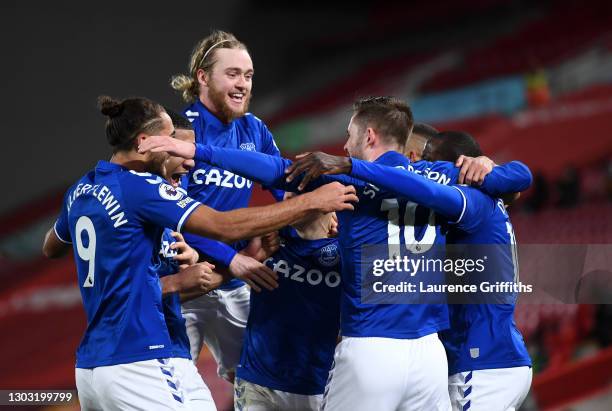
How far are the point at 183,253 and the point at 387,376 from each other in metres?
1.07

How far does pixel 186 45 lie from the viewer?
18109mm

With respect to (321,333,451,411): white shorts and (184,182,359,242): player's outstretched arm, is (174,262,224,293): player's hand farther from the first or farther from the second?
(321,333,451,411): white shorts

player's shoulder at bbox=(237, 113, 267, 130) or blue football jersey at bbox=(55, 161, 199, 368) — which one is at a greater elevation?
player's shoulder at bbox=(237, 113, 267, 130)

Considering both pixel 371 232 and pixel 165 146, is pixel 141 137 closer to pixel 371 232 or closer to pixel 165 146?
pixel 165 146

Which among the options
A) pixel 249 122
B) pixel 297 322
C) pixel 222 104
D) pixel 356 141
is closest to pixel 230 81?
pixel 222 104

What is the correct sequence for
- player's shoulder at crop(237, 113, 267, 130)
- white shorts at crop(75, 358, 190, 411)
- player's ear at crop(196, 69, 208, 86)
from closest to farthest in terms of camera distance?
white shorts at crop(75, 358, 190, 411) → player's ear at crop(196, 69, 208, 86) → player's shoulder at crop(237, 113, 267, 130)

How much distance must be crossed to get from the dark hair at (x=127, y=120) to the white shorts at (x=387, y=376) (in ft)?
3.84

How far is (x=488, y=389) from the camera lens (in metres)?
3.78

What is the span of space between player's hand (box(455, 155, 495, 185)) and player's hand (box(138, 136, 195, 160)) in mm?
1221

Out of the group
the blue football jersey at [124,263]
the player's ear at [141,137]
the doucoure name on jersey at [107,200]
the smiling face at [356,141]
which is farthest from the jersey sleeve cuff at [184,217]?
the smiling face at [356,141]

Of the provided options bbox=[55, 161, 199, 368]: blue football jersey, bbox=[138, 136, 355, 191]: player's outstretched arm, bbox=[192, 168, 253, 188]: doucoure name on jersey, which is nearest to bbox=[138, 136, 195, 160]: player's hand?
bbox=[138, 136, 355, 191]: player's outstretched arm

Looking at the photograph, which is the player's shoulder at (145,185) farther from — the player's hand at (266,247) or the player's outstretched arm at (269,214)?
the player's hand at (266,247)

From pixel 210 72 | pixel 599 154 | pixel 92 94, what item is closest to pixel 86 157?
pixel 92 94

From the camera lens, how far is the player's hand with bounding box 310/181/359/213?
3.40 meters
